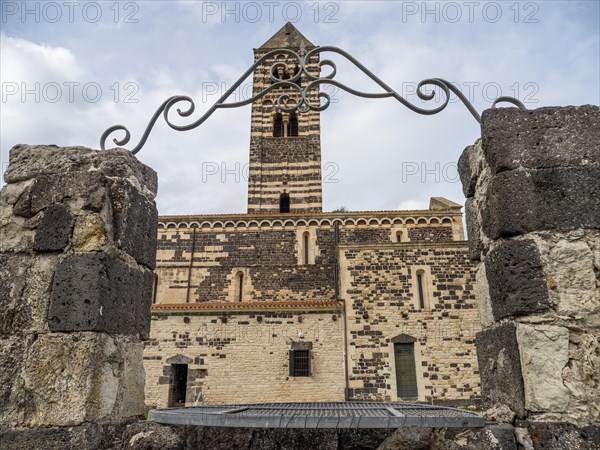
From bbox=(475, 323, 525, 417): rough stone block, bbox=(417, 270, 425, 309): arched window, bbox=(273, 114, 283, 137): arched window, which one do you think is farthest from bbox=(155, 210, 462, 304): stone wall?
bbox=(475, 323, 525, 417): rough stone block

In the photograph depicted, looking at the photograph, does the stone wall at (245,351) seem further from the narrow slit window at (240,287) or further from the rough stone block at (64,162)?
the rough stone block at (64,162)

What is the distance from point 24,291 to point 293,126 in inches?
925

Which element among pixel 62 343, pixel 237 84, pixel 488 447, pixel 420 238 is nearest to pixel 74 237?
pixel 62 343

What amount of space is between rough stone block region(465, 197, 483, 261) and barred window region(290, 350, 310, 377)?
12196mm

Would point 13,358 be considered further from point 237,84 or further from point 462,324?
point 462,324

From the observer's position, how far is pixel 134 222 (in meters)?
3.15

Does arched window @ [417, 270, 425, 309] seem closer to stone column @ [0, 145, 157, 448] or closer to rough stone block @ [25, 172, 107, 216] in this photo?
stone column @ [0, 145, 157, 448]

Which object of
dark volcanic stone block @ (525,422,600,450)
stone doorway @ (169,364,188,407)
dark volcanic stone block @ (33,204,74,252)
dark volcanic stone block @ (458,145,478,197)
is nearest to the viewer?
dark volcanic stone block @ (525,422,600,450)

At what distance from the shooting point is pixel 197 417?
230cm

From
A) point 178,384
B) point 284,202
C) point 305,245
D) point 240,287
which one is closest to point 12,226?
point 178,384

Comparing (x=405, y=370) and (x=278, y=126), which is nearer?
(x=405, y=370)

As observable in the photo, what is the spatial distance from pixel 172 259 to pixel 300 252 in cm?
553

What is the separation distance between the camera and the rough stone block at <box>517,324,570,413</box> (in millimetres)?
2340

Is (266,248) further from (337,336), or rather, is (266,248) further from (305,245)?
(337,336)
